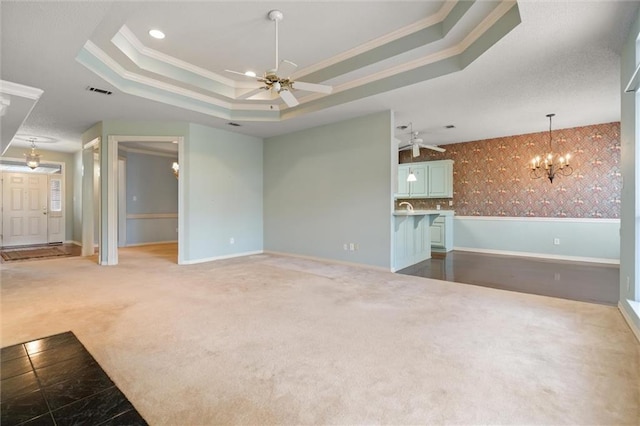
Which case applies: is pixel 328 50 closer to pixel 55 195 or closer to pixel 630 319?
pixel 630 319

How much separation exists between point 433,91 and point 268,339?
3729mm

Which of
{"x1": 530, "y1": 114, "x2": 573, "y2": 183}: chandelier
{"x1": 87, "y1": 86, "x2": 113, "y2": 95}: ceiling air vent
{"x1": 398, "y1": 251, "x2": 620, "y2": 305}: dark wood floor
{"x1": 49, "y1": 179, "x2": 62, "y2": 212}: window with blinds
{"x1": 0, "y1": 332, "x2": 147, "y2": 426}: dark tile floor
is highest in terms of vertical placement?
{"x1": 87, "y1": 86, "x2": 113, "y2": 95}: ceiling air vent

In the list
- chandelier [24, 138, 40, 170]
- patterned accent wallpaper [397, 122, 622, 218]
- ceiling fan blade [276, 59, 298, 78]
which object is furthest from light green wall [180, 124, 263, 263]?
chandelier [24, 138, 40, 170]

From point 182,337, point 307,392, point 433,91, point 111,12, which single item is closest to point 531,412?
point 307,392

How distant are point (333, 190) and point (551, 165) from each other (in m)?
4.34

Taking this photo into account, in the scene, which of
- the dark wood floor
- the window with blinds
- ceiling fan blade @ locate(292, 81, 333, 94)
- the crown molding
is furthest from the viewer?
the window with blinds

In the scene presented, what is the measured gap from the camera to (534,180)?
21.3 feet

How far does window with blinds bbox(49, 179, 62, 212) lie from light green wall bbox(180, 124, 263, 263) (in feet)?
19.6

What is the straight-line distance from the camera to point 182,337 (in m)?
2.42

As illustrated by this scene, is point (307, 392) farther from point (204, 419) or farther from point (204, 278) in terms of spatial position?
point (204, 278)

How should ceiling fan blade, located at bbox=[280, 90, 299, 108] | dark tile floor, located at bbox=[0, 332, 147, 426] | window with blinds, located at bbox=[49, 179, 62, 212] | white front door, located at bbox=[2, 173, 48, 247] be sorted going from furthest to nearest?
window with blinds, located at bbox=[49, 179, 62, 212] → white front door, located at bbox=[2, 173, 48, 247] → ceiling fan blade, located at bbox=[280, 90, 299, 108] → dark tile floor, located at bbox=[0, 332, 147, 426]

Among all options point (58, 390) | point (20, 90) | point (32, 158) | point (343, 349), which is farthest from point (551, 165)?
point (32, 158)

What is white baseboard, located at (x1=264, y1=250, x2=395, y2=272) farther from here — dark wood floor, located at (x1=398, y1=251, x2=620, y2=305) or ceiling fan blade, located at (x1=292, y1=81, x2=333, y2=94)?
ceiling fan blade, located at (x1=292, y1=81, x2=333, y2=94)

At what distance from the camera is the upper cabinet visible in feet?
24.6
